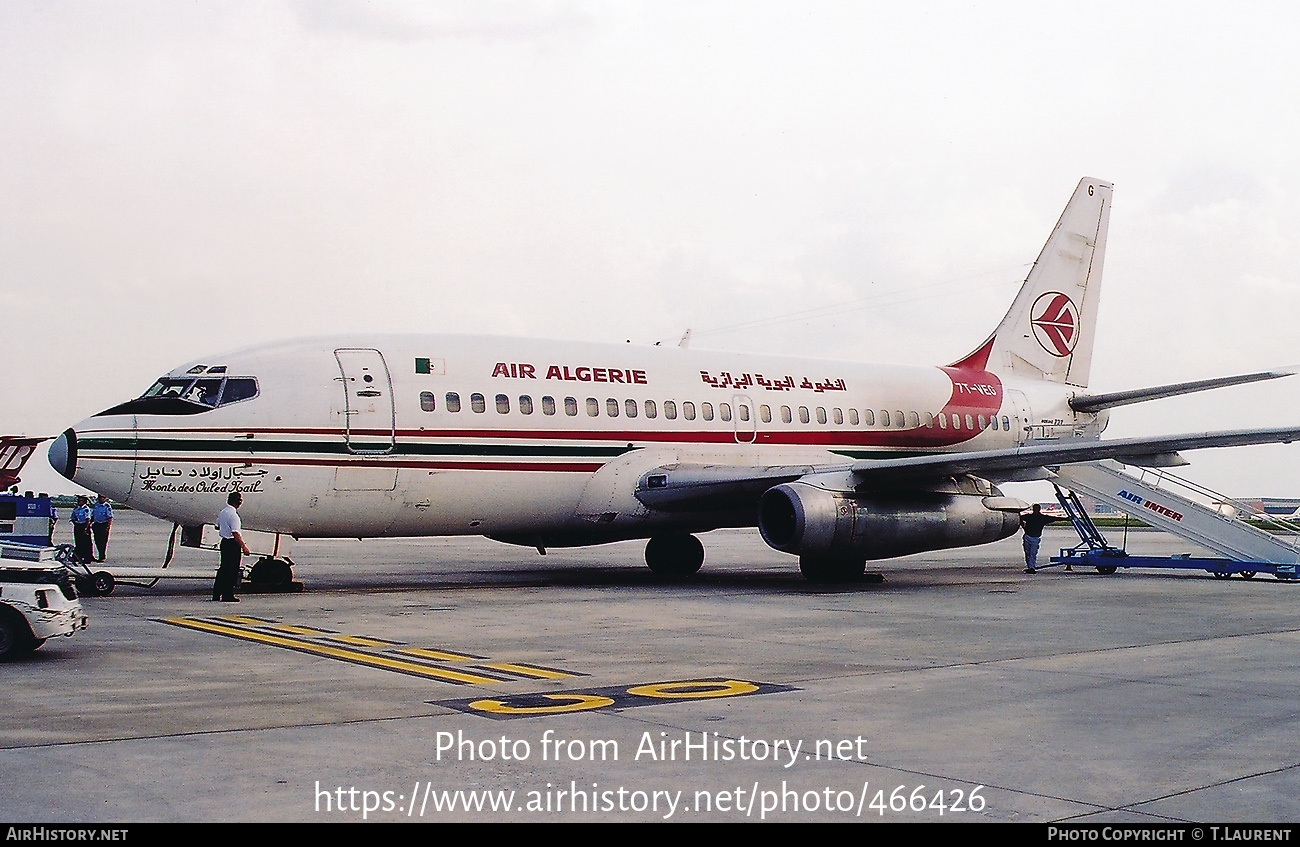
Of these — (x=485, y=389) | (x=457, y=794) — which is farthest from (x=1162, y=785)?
(x=485, y=389)

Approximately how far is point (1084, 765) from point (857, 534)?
12.9m

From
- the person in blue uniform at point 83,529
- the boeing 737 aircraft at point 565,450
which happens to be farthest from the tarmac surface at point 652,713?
the person in blue uniform at point 83,529

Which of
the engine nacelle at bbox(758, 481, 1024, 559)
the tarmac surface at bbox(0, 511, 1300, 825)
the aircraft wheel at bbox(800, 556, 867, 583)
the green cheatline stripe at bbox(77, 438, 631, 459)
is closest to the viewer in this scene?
the tarmac surface at bbox(0, 511, 1300, 825)

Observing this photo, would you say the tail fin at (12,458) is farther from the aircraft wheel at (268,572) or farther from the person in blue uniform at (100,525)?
the aircraft wheel at (268,572)

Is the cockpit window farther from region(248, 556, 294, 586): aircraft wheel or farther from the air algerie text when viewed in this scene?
the air algerie text

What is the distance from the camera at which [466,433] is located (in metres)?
19.4

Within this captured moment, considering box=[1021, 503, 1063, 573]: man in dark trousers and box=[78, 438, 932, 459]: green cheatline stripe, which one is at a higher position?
box=[78, 438, 932, 459]: green cheatline stripe

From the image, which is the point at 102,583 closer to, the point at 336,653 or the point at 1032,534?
the point at 336,653

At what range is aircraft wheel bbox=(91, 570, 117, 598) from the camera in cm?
1762

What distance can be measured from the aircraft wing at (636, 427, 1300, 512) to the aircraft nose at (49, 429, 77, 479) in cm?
863

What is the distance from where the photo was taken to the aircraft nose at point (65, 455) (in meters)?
16.8

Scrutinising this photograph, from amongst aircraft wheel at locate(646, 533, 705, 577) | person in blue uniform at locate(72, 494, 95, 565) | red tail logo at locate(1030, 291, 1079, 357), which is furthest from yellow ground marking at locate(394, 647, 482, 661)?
red tail logo at locate(1030, 291, 1079, 357)

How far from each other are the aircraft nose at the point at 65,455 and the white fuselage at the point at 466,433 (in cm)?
7

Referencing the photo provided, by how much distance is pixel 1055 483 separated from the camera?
84.3 ft
